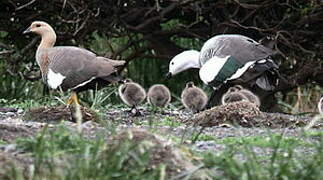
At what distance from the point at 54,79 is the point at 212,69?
213 centimetres

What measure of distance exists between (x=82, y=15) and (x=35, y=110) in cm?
445

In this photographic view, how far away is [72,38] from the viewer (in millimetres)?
13562

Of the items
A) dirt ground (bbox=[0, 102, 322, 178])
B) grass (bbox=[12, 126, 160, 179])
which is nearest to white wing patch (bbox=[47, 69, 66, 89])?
dirt ground (bbox=[0, 102, 322, 178])

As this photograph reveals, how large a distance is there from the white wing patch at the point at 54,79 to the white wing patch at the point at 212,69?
1971mm

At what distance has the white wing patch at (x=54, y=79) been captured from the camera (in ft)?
33.1

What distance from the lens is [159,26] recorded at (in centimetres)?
1390

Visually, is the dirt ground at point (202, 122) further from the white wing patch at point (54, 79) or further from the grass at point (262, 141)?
the white wing patch at point (54, 79)

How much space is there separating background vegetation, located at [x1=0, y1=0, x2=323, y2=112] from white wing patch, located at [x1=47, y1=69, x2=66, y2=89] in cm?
184

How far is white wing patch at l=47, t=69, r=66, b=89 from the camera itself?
10078 millimetres

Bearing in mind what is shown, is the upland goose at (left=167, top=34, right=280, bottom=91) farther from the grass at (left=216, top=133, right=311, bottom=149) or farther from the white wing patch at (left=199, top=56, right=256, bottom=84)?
the grass at (left=216, top=133, right=311, bottom=149)

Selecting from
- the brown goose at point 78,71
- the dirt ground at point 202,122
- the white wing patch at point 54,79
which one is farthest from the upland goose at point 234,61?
the white wing patch at point 54,79

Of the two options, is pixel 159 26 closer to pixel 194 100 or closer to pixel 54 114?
pixel 194 100

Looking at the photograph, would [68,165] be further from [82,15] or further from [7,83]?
[7,83]

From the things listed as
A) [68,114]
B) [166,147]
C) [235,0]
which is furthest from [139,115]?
[166,147]
